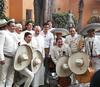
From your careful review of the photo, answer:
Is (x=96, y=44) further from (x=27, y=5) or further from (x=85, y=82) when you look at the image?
(x=27, y=5)

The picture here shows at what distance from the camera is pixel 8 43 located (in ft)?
31.0

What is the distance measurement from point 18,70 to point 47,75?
1772 mm

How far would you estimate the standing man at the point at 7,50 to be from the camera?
9.33 metres

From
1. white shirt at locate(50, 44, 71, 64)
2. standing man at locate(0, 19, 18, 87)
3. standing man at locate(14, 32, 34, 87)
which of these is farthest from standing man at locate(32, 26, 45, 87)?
standing man at locate(0, 19, 18, 87)

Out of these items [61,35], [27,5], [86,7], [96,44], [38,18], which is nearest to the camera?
[96,44]

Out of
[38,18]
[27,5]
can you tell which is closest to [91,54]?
[38,18]

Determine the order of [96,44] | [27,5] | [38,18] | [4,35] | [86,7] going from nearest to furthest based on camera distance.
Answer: [4,35]
[96,44]
[38,18]
[27,5]
[86,7]

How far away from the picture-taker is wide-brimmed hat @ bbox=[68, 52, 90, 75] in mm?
9979

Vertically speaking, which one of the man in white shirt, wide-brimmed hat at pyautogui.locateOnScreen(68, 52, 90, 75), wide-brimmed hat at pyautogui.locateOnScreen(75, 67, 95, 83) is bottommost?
wide-brimmed hat at pyautogui.locateOnScreen(75, 67, 95, 83)

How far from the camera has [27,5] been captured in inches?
986

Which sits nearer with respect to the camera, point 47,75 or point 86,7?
point 47,75

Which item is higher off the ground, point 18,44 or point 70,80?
point 18,44

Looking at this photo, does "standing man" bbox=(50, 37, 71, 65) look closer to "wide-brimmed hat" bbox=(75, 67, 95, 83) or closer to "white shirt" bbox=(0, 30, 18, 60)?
"wide-brimmed hat" bbox=(75, 67, 95, 83)

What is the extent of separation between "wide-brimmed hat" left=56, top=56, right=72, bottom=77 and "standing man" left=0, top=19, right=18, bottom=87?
1195mm
